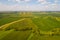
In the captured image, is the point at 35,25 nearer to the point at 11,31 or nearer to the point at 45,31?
the point at 45,31

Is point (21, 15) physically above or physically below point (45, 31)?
above

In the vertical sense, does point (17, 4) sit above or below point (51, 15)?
above

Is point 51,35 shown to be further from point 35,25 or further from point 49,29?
point 35,25

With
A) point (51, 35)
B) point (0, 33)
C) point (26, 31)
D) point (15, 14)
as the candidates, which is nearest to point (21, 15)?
point (15, 14)

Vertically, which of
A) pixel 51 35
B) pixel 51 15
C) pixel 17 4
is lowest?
pixel 51 35

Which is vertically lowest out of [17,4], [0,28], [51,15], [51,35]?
[51,35]

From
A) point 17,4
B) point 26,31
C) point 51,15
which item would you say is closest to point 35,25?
point 26,31
